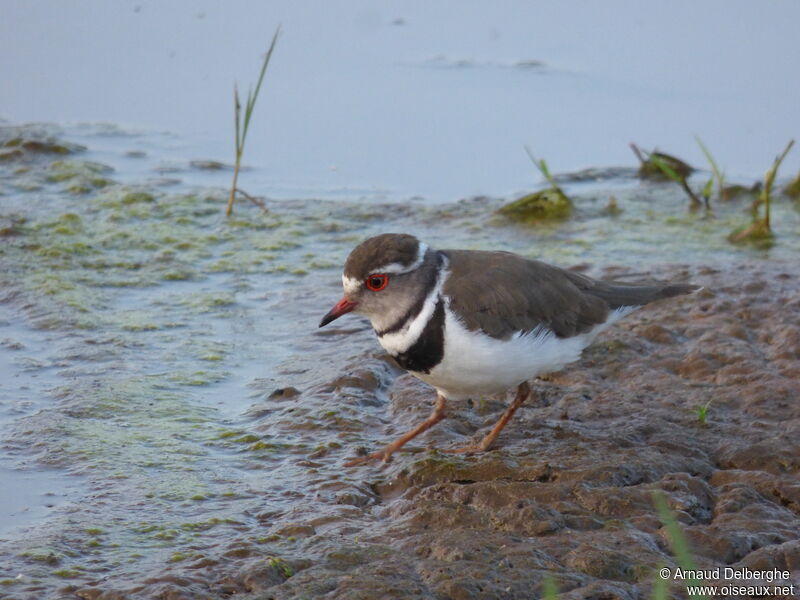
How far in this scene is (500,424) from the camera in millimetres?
5371

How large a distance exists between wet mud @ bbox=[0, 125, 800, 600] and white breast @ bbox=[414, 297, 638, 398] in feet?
1.11

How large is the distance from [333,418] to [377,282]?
79cm

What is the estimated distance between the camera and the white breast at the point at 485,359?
16.4ft

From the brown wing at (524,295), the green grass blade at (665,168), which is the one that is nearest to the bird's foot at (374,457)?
the brown wing at (524,295)

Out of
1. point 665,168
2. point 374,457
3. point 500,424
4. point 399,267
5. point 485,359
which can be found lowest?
point 374,457

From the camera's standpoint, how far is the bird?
5.04 metres

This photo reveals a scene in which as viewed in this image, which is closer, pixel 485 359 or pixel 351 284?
pixel 485 359

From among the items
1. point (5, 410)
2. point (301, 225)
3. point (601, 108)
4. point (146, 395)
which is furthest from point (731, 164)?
point (5, 410)

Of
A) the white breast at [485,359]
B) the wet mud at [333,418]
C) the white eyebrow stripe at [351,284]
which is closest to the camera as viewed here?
the wet mud at [333,418]

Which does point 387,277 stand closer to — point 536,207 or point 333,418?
point 333,418

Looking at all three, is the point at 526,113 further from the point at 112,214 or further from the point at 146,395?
the point at 146,395

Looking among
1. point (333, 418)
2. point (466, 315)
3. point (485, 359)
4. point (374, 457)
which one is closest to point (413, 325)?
point (466, 315)

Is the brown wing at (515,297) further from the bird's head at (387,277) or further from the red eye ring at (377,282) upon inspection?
the red eye ring at (377,282)

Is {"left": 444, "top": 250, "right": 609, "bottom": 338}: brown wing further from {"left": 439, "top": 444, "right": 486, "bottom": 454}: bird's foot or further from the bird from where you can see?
{"left": 439, "top": 444, "right": 486, "bottom": 454}: bird's foot
